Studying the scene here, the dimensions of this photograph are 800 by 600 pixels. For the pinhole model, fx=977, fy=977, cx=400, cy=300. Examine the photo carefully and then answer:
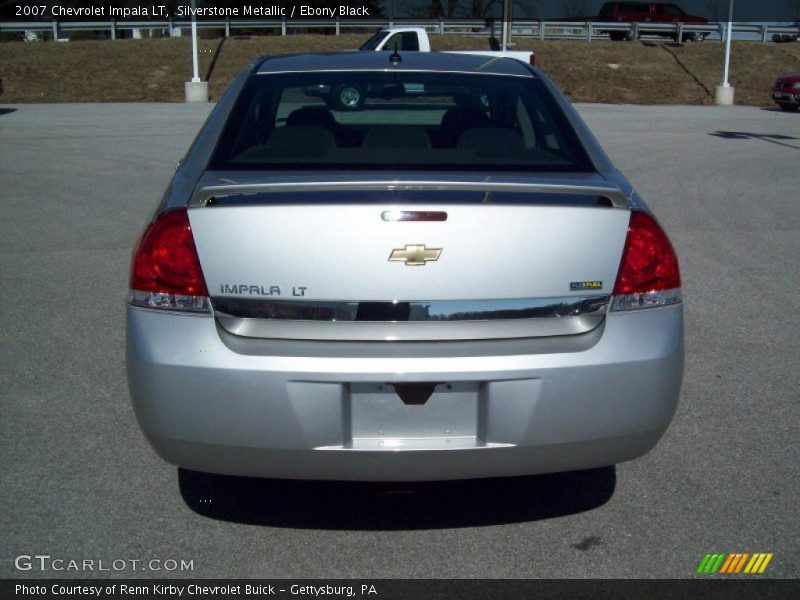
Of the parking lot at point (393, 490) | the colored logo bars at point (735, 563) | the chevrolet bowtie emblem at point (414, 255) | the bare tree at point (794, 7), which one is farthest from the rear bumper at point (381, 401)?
the bare tree at point (794, 7)

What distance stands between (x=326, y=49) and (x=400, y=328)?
116 ft

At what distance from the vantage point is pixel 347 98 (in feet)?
15.5

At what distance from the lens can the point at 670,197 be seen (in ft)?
36.7

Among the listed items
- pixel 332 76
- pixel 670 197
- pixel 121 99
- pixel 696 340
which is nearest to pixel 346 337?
pixel 332 76

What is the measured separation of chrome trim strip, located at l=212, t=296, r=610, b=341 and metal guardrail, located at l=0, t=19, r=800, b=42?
37900mm

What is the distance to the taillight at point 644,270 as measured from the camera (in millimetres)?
3121

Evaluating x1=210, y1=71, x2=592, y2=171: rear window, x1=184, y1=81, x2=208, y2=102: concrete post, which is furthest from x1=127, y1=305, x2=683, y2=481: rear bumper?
x1=184, y1=81, x2=208, y2=102: concrete post

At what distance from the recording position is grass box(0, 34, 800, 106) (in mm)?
32188

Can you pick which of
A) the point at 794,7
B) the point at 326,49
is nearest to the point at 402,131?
the point at 326,49

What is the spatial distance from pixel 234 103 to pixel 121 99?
2843 cm

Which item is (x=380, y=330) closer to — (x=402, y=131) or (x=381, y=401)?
(x=381, y=401)

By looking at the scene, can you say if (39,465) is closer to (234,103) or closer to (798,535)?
(234,103)

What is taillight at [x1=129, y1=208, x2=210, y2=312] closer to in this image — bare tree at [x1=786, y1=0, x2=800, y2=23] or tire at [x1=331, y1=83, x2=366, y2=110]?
tire at [x1=331, y1=83, x2=366, y2=110]

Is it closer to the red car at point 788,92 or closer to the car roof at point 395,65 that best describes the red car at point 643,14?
the red car at point 788,92
